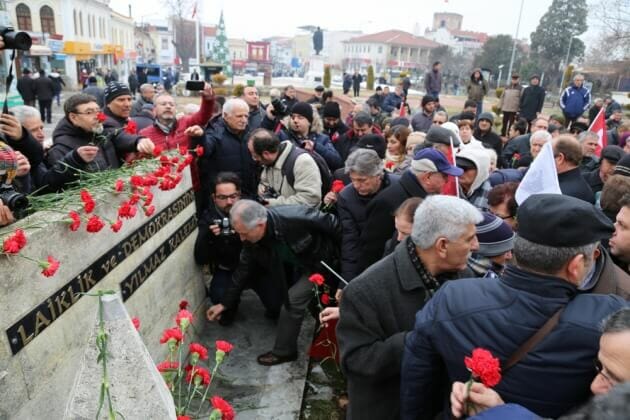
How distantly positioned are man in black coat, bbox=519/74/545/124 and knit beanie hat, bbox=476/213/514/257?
995 centimetres

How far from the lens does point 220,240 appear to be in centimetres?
409

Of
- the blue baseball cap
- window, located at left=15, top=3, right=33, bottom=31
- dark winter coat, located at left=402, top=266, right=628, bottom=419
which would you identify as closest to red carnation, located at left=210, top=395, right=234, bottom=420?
dark winter coat, located at left=402, top=266, right=628, bottom=419

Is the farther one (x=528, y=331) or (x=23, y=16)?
(x=23, y=16)

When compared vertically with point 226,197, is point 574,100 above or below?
above

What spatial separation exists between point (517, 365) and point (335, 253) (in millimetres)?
2450

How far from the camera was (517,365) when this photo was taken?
1.61 m

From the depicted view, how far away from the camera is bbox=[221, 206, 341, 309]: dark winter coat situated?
3.60m

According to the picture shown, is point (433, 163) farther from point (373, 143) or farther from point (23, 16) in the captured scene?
point (23, 16)

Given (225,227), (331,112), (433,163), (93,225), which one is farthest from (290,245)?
(331,112)

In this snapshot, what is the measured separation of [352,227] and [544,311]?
2.12 metres

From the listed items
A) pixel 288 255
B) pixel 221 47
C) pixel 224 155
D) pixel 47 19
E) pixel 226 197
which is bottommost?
pixel 288 255

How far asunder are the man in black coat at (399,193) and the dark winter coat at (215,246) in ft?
3.96

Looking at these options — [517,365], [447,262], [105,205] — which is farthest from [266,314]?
[517,365]

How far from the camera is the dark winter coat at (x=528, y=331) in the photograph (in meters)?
1.54
